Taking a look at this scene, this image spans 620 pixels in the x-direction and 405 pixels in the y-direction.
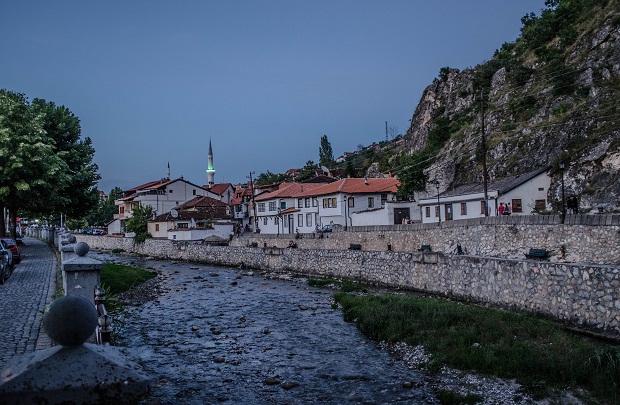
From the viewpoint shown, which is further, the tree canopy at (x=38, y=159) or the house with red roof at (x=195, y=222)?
the house with red roof at (x=195, y=222)

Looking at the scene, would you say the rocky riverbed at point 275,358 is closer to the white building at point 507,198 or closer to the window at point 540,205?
the white building at point 507,198

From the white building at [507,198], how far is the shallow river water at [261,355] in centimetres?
2084

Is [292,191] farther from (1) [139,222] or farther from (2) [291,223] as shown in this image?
(1) [139,222]

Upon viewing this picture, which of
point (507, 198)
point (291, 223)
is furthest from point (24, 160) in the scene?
point (291, 223)

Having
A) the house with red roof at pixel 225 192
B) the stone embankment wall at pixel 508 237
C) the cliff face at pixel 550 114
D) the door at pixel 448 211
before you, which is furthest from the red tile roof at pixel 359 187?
the house with red roof at pixel 225 192

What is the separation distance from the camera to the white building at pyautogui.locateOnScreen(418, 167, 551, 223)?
1626 inches

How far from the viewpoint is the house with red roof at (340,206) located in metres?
54.1

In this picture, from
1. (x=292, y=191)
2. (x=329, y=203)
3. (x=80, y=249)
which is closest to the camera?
(x=80, y=249)

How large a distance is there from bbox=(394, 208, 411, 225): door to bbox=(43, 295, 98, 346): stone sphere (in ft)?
168

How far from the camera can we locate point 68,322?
2617 millimetres

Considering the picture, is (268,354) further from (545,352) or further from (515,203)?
(515,203)

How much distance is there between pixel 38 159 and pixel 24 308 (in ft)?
67.8

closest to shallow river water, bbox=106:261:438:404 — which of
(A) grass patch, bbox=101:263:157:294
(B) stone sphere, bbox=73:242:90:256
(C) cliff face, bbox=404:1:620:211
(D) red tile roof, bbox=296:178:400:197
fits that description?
(A) grass patch, bbox=101:263:157:294

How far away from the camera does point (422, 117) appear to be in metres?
105
